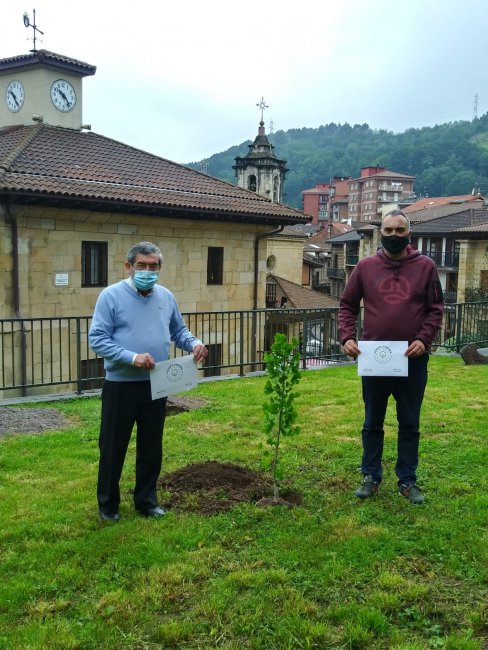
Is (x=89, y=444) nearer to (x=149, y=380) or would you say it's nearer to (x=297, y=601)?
(x=149, y=380)

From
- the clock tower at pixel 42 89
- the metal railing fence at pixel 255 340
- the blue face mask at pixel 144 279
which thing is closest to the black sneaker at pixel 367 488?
the blue face mask at pixel 144 279

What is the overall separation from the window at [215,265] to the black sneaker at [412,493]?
15601mm

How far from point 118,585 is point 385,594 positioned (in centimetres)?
142

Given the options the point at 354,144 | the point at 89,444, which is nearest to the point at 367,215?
the point at 354,144

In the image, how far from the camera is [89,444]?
6191mm

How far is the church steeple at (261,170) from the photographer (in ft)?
169

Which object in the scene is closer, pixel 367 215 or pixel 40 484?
pixel 40 484

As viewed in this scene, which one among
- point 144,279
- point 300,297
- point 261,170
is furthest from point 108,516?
point 261,170

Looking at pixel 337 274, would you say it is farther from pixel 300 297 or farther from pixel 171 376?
pixel 171 376

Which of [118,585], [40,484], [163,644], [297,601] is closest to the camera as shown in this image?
[163,644]

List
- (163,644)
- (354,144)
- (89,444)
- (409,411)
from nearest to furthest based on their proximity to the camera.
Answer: (163,644), (409,411), (89,444), (354,144)

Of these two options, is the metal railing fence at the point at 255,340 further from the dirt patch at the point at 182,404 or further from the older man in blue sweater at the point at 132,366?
the older man in blue sweater at the point at 132,366

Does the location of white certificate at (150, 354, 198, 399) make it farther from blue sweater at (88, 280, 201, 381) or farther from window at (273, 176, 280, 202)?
window at (273, 176, 280, 202)

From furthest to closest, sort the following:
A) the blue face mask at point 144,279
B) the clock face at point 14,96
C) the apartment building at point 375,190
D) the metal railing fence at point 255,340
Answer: the apartment building at point 375,190
the clock face at point 14,96
the metal railing fence at point 255,340
the blue face mask at point 144,279
